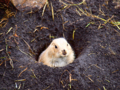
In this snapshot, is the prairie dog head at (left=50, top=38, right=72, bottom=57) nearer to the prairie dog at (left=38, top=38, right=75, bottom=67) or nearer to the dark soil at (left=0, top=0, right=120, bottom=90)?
the prairie dog at (left=38, top=38, right=75, bottom=67)

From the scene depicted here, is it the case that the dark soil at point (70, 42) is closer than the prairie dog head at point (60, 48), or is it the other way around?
the dark soil at point (70, 42)

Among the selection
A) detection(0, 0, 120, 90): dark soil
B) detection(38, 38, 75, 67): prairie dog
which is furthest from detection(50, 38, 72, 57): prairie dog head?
detection(0, 0, 120, 90): dark soil

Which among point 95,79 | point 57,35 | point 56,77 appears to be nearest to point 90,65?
point 95,79

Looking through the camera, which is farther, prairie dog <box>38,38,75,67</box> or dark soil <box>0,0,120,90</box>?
prairie dog <box>38,38,75,67</box>

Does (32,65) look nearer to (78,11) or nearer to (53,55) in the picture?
(53,55)

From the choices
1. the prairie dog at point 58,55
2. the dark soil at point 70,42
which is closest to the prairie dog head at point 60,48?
the prairie dog at point 58,55

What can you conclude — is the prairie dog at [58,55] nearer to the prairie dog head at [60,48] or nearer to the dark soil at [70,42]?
the prairie dog head at [60,48]
